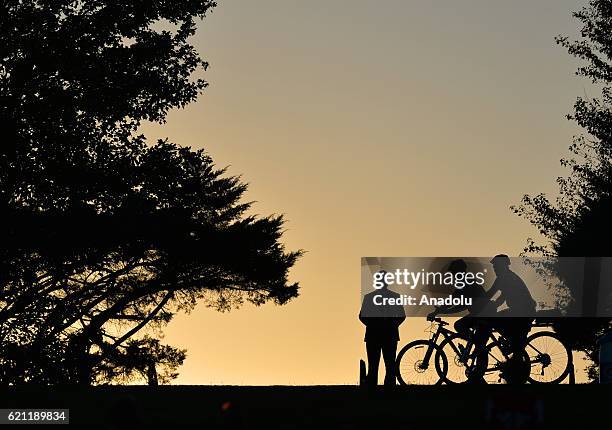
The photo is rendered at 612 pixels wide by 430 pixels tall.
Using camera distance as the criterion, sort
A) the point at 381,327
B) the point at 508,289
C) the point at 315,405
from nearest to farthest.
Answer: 1. the point at 315,405
2. the point at 508,289
3. the point at 381,327

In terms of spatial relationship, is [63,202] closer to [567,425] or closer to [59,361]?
[59,361]

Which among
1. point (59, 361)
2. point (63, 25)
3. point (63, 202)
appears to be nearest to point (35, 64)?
point (63, 25)

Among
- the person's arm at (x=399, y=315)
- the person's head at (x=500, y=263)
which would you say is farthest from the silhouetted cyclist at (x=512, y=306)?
the person's arm at (x=399, y=315)

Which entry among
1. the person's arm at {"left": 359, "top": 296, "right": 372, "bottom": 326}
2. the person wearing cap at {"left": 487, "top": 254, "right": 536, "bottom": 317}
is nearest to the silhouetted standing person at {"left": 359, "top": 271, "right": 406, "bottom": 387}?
the person's arm at {"left": 359, "top": 296, "right": 372, "bottom": 326}

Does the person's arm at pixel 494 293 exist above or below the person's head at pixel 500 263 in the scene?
below

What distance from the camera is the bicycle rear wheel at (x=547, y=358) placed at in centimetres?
2298

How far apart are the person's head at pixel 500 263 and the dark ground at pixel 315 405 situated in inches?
81.0

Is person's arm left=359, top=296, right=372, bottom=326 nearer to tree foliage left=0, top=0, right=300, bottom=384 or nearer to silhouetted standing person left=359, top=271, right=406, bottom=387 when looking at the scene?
silhouetted standing person left=359, top=271, right=406, bottom=387

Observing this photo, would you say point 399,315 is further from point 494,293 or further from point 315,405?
point 315,405

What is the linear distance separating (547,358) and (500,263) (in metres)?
2.03

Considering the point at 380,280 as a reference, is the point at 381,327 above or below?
below

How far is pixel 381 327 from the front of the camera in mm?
22094
